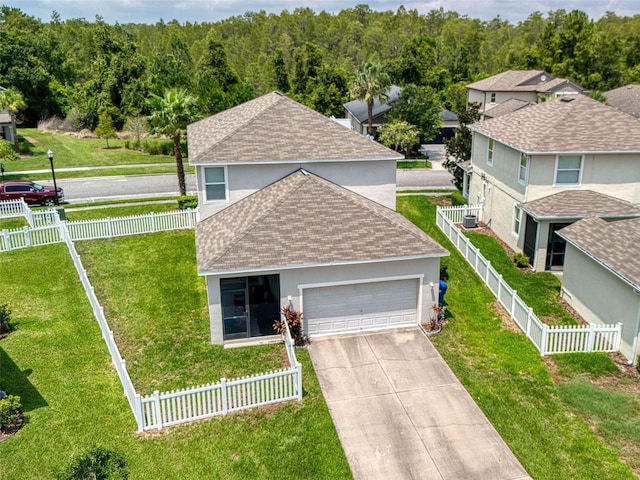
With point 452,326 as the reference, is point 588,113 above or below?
above

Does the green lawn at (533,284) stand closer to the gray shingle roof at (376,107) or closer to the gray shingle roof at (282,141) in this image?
the gray shingle roof at (282,141)

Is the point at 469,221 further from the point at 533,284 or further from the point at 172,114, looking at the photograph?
the point at 172,114

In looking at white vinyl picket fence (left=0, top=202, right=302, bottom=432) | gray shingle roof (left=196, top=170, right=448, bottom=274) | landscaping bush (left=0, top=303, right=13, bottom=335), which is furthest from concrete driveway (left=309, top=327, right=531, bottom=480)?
landscaping bush (left=0, top=303, right=13, bottom=335)

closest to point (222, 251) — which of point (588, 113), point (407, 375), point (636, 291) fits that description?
point (407, 375)

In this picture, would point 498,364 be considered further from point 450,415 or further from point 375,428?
point 375,428

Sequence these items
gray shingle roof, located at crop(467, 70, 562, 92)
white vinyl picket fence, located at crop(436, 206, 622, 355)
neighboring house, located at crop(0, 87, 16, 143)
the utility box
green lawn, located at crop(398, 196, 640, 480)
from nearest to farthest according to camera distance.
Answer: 1. green lawn, located at crop(398, 196, 640, 480)
2. white vinyl picket fence, located at crop(436, 206, 622, 355)
3. the utility box
4. neighboring house, located at crop(0, 87, 16, 143)
5. gray shingle roof, located at crop(467, 70, 562, 92)

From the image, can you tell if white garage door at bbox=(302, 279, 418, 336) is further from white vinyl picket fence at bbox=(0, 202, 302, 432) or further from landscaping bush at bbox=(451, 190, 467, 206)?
landscaping bush at bbox=(451, 190, 467, 206)
